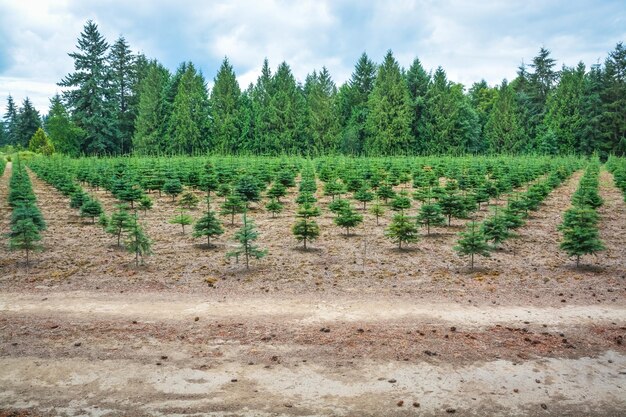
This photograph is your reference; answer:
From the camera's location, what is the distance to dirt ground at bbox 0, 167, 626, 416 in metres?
4.82

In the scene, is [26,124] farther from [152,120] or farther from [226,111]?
[226,111]

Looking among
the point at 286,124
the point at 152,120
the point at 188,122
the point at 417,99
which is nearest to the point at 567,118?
the point at 417,99

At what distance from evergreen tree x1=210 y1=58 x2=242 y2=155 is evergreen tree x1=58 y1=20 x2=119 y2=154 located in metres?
14.1

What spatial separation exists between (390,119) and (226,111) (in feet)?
64.3

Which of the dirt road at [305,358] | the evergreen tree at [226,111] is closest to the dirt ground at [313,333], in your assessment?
the dirt road at [305,358]

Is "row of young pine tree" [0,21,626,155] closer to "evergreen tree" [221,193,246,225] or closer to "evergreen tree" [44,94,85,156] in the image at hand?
"evergreen tree" [44,94,85,156]

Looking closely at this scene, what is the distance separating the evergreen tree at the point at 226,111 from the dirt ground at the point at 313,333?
41.0 metres

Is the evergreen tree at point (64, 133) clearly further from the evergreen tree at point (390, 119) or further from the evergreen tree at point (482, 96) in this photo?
the evergreen tree at point (482, 96)

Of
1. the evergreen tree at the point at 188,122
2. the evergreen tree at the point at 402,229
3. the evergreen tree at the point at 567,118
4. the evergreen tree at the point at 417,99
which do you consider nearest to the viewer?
the evergreen tree at the point at 402,229

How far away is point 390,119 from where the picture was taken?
5134 cm

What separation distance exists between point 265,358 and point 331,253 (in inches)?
235

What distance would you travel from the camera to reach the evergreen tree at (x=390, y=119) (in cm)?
5072

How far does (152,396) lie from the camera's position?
4848 mm

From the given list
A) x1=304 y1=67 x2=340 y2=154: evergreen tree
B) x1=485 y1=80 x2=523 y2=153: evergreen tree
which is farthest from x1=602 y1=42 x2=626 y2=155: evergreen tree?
x1=304 y1=67 x2=340 y2=154: evergreen tree
